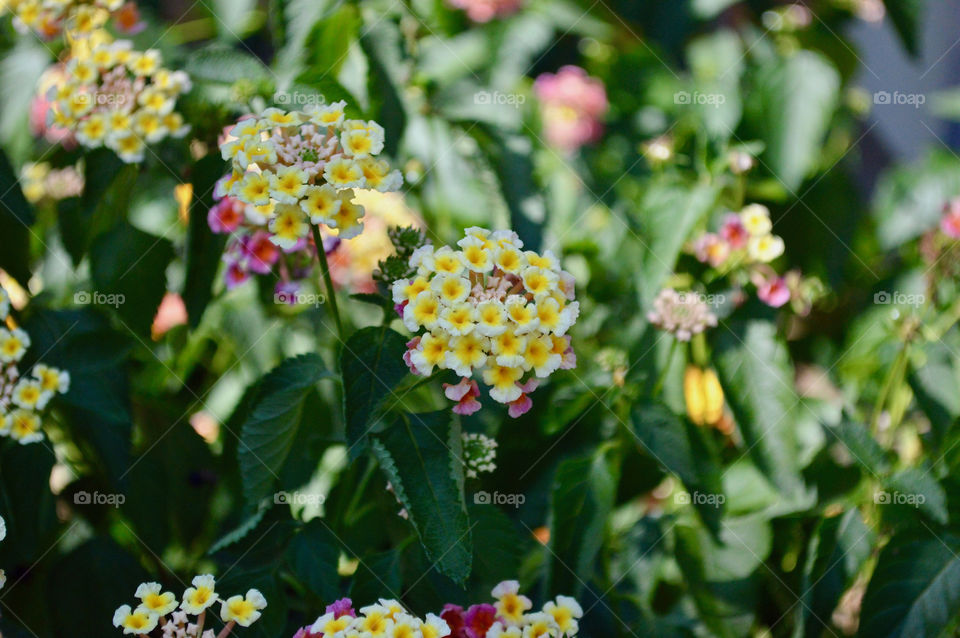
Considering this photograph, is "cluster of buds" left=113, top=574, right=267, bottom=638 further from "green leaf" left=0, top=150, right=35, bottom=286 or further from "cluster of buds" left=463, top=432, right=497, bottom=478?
"green leaf" left=0, top=150, right=35, bottom=286

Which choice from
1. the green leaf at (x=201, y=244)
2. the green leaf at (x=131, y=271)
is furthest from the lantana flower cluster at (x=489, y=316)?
the green leaf at (x=131, y=271)

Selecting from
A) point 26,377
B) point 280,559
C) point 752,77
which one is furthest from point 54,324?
point 752,77

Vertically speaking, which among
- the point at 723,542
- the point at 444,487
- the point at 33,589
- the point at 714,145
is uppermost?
the point at 714,145

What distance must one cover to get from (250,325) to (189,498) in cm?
Result: 27

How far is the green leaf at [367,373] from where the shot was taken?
2.87 feet

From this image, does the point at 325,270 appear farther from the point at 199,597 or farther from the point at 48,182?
the point at 48,182

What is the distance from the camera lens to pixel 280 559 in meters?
1.00

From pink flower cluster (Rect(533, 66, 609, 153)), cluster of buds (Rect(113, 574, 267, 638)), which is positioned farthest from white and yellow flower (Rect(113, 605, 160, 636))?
pink flower cluster (Rect(533, 66, 609, 153))

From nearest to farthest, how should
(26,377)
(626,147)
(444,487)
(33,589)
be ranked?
1. (444,487)
2. (26,377)
3. (33,589)
4. (626,147)

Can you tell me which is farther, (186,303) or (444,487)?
(186,303)

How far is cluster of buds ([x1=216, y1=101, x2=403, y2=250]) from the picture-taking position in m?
0.86

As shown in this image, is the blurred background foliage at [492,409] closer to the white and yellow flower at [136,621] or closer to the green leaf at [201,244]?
the green leaf at [201,244]

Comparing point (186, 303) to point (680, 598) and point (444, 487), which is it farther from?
point (680, 598)

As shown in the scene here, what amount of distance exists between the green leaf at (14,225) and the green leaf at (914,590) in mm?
1155
